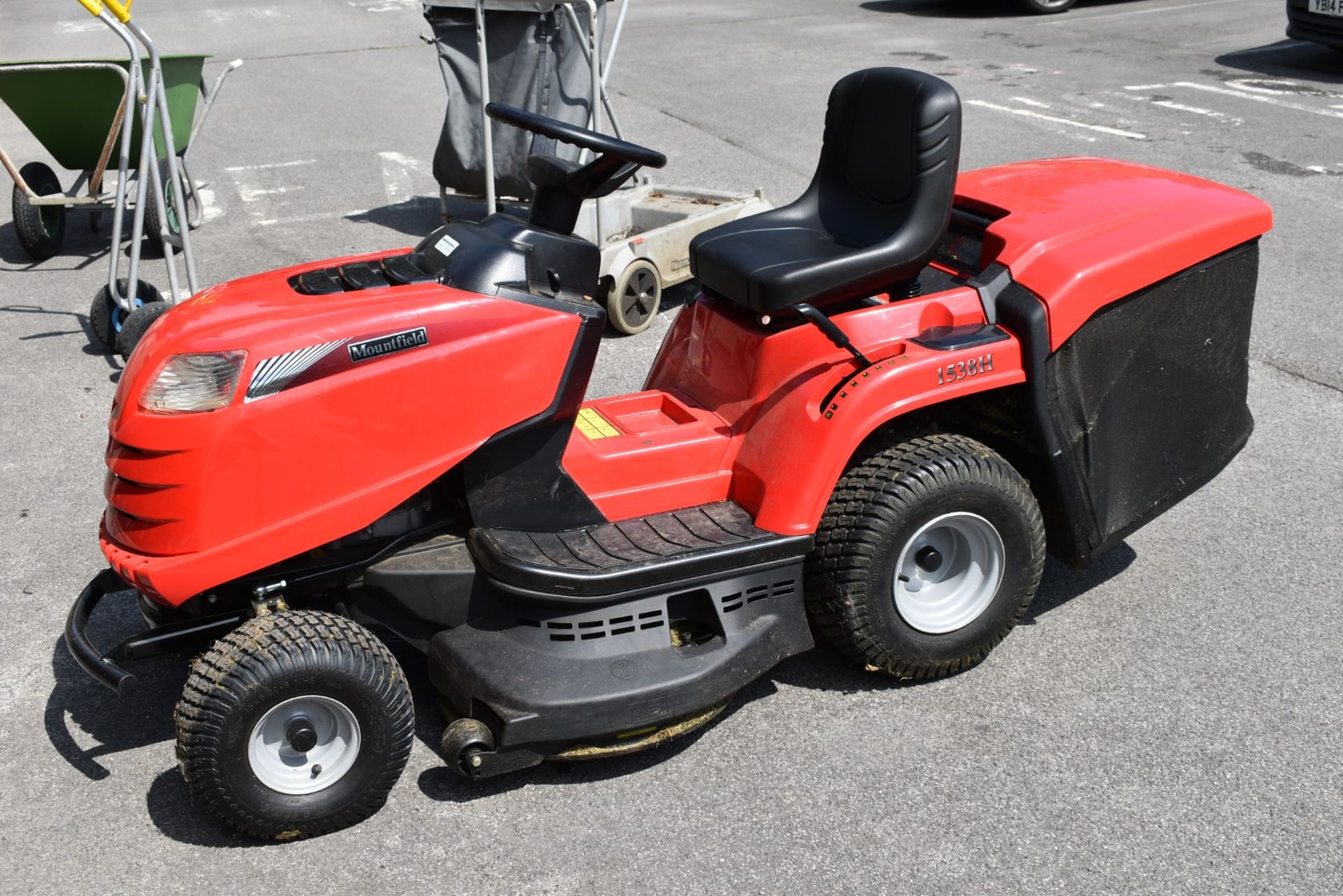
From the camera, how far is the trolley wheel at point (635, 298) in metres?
5.79

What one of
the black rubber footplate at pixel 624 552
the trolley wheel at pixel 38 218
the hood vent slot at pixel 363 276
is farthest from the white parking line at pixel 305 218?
the black rubber footplate at pixel 624 552

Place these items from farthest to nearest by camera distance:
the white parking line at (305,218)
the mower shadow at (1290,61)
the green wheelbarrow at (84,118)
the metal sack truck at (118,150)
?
1. the mower shadow at (1290,61)
2. the white parking line at (305,218)
3. the green wheelbarrow at (84,118)
4. the metal sack truck at (118,150)

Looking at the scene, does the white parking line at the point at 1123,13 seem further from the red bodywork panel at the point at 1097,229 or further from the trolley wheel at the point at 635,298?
the red bodywork panel at the point at 1097,229

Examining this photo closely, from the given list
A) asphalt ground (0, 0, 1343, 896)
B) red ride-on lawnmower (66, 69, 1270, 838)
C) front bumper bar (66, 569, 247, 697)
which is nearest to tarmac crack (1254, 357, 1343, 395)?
asphalt ground (0, 0, 1343, 896)

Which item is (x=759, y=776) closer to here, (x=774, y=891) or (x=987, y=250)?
(x=774, y=891)

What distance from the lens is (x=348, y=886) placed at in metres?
2.88

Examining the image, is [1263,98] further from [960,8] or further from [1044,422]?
[1044,422]

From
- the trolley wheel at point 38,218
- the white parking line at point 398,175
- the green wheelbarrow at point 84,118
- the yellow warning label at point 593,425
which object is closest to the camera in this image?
the yellow warning label at point 593,425

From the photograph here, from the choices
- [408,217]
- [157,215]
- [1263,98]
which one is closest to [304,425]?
[157,215]

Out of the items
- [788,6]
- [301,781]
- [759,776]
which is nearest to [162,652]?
[301,781]

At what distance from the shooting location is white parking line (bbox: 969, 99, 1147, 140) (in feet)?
29.6

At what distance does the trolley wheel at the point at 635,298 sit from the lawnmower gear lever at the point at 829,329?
249 cm

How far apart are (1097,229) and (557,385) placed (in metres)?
1.55

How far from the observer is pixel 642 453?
11.2ft
